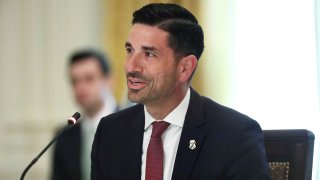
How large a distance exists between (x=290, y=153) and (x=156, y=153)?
470 millimetres

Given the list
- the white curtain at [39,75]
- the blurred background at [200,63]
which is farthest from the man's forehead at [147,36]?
the white curtain at [39,75]

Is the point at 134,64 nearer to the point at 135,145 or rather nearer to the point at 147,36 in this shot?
the point at 147,36

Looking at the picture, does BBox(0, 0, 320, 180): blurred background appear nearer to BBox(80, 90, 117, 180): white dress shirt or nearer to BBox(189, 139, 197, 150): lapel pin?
BBox(80, 90, 117, 180): white dress shirt

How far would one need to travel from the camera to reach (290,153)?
6.35 ft

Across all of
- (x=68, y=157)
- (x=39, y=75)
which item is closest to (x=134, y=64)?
(x=68, y=157)

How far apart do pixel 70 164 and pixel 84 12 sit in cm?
163

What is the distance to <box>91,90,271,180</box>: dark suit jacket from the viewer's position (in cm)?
175

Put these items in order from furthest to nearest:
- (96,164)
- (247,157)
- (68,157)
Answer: (68,157)
(96,164)
(247,157)

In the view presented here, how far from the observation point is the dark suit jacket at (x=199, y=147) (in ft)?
5.76

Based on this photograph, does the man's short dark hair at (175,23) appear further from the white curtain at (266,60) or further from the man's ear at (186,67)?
the white curtain at (266,60)

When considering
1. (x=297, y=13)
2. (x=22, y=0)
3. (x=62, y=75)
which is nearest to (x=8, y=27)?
(x=22, y=0)

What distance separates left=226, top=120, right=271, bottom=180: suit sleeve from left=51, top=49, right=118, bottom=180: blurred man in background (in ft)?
5.78

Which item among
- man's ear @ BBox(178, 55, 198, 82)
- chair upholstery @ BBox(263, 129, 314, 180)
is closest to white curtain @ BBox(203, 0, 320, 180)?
chair upholstery @ BBox(263, 129, 314, 180)

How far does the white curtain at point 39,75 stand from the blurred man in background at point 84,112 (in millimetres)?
829
